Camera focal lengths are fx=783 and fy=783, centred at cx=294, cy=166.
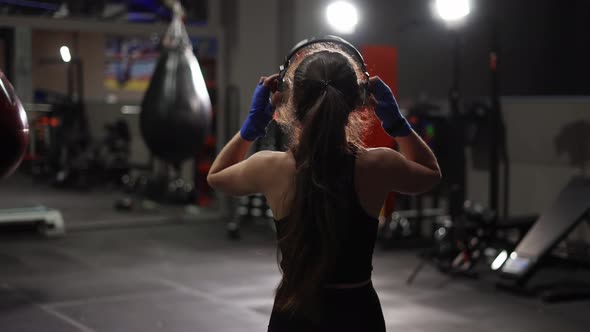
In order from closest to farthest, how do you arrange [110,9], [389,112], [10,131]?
[389,112], [10,131], [110,9]

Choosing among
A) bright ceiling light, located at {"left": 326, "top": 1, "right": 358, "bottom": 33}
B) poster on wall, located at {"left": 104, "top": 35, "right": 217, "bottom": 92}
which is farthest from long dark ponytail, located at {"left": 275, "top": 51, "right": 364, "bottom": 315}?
poster on wall, located at {"left": 104, "top": 35, "right": 217, "bottom": 92}

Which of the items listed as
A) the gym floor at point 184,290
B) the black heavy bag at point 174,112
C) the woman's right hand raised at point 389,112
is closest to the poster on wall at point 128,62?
the gym floor at point 184,290

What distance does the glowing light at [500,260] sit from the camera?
16.7ft

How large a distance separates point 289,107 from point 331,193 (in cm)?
22

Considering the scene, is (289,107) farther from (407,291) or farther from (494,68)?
(494,68)

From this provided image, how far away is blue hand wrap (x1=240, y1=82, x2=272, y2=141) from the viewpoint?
5.95 ft

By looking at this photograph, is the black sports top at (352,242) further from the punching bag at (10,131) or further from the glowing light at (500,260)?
the glowing light at (500,260)

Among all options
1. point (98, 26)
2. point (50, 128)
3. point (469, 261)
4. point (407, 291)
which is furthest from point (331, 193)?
point (50, 128)

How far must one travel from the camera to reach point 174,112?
3.79 m

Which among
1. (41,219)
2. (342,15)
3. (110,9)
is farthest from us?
(110,9)

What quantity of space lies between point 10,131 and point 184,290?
2609 millimetres

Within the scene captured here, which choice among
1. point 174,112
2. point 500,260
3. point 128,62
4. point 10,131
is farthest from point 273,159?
point 128,62

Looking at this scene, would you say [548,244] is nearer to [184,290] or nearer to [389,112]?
[184,290]

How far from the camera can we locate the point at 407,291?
4.72m
